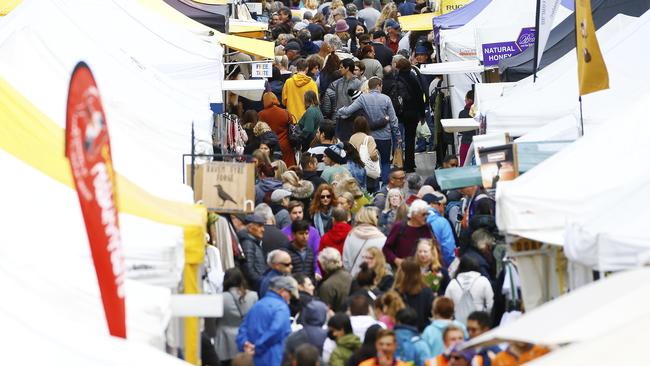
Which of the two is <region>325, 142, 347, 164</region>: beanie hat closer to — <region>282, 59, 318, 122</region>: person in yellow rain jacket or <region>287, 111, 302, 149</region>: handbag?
<region>287, 111, 302, 149</region>: handbag

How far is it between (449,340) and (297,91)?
465 inches

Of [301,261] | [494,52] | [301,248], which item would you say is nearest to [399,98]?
[494,52]

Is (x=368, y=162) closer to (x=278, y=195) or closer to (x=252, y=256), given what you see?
(x=278, y=195)

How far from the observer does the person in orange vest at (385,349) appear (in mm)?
10703

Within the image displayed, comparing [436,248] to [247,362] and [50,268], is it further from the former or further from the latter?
[50,268]

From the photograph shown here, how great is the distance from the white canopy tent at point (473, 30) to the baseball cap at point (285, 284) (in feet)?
31.0

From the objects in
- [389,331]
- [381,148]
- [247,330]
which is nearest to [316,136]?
[381,148]

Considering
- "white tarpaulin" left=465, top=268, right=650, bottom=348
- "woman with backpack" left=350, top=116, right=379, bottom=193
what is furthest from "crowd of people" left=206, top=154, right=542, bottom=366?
"white tarpaulin" left=465, top=268, right=650, bottom=348

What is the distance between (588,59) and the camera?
13.3 meters

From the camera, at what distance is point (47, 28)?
14656 mm

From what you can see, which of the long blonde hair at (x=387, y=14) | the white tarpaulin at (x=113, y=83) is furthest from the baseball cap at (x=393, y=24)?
the white tarpaulin at (x=113, y=83)

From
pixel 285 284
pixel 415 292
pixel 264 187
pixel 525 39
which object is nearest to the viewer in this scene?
pixel 285 284

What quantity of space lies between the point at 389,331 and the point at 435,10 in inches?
746

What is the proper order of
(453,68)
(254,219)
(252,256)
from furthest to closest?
1. (453,68)
2. (254,219)
3. (252,256)
